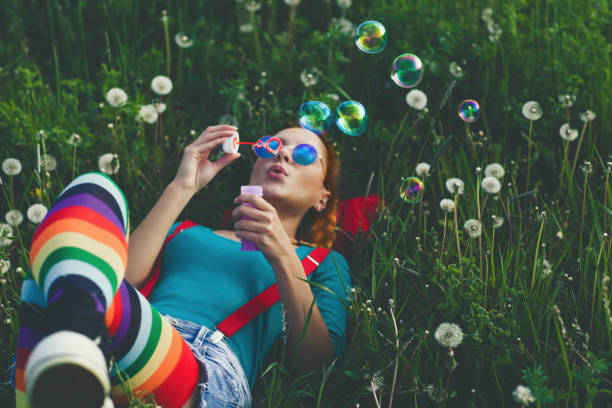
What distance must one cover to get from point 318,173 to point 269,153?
0.24m

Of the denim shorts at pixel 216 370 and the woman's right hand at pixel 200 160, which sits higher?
the woman's right hand at pixel 200 160

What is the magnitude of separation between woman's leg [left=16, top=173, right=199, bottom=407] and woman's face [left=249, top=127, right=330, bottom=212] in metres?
0.76

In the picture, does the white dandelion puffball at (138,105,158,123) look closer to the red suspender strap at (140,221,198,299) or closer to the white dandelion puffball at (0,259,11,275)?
the red suspender strap at (140,221,198,299)

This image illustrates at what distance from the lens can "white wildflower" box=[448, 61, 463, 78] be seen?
10.6 feet

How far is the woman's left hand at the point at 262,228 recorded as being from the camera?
2051 mm

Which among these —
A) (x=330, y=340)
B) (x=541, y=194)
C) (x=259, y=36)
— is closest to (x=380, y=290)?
(x=330, y=340)

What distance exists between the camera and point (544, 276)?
2250 millimetres

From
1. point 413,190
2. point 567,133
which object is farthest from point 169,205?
point 567,133

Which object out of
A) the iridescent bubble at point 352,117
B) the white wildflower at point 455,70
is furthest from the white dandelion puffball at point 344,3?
the iridescent bubble at point 352,117

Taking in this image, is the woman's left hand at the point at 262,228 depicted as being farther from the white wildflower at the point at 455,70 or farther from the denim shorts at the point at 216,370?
the white wildflower at the point at 455,70

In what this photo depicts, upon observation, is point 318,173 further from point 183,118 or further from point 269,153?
point 183,118

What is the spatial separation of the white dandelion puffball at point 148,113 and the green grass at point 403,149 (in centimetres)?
6

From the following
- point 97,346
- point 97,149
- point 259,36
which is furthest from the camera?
point 259,36

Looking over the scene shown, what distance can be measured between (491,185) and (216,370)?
1292 millimetres
